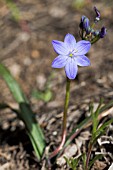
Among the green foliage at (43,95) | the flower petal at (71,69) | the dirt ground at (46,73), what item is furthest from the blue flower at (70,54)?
the green foliage at (43,95)

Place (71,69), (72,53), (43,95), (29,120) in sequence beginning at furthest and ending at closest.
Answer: (43,95) → (29,120) → (72,53) → (71,69)

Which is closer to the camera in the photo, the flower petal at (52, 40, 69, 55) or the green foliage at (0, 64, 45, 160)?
the flower petal at (52, 40, 69, 55)

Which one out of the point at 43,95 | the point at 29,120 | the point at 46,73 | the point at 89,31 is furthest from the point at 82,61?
the point at 46,73

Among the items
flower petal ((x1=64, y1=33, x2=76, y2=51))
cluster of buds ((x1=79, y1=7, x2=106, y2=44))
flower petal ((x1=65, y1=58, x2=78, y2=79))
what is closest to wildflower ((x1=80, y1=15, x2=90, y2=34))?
cluster of buds ((x1=79, y1=7, x2=106, y2=44))

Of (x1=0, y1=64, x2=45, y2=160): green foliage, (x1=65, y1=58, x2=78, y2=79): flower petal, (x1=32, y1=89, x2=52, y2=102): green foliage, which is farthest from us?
(x1=32, y1=89, x2=52, y2=102): green foliage

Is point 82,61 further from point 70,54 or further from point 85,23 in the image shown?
point 85,23

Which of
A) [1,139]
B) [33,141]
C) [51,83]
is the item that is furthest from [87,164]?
[51,83]

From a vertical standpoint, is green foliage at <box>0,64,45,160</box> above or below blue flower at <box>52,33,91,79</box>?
below

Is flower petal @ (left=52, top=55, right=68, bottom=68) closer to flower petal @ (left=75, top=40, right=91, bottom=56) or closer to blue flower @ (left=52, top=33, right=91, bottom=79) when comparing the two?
blue flower @ (left=52, top=33, right=91, bottom=79)
